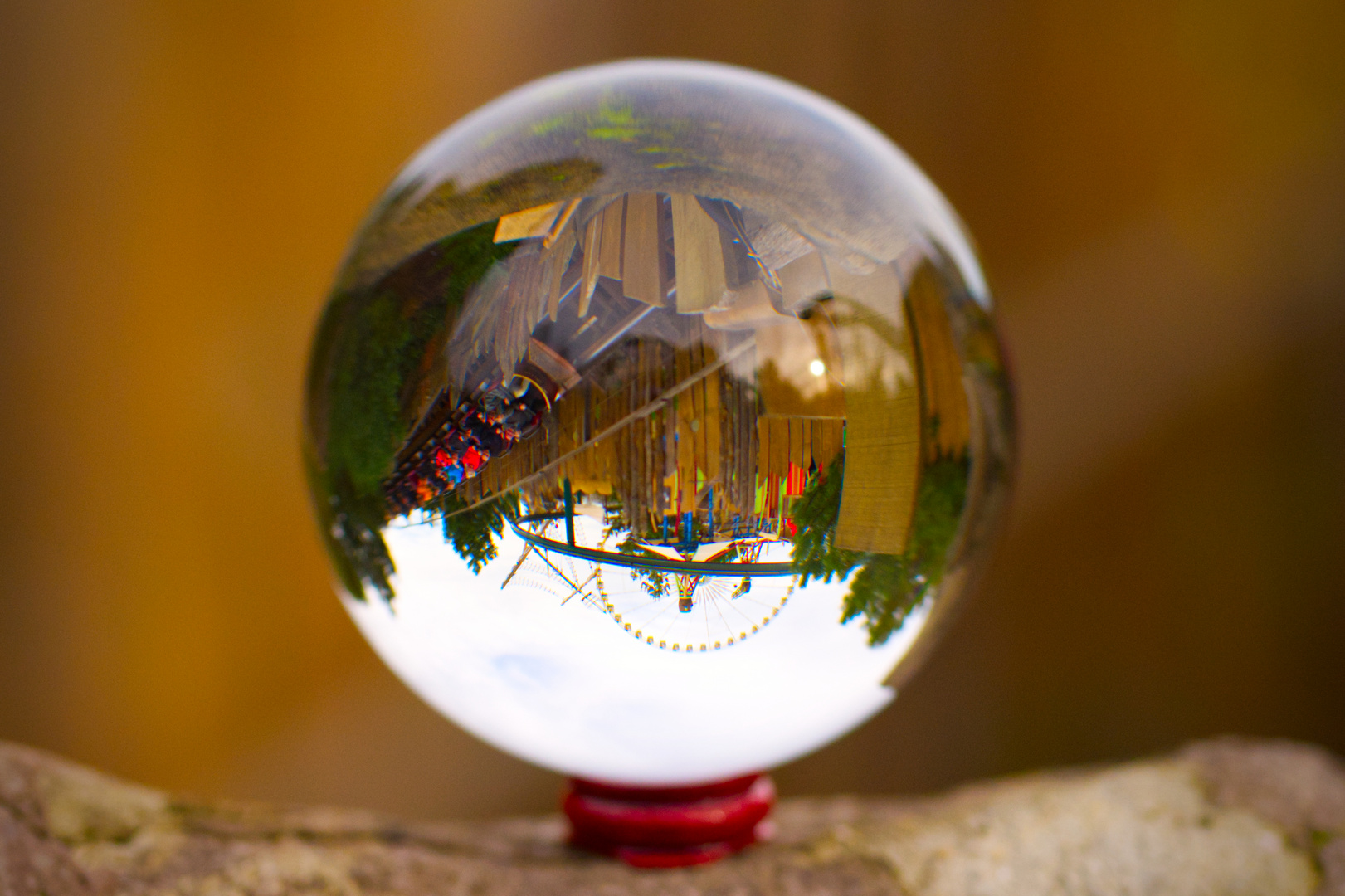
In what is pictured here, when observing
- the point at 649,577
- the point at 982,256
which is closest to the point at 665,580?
the point at 649,577

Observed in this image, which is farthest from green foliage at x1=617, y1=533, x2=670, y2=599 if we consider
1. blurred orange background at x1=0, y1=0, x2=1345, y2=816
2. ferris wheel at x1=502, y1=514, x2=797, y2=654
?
blurred orange background at x1=0, y1=0, x2=1345, y2=816

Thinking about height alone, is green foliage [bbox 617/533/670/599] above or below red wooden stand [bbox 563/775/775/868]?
above

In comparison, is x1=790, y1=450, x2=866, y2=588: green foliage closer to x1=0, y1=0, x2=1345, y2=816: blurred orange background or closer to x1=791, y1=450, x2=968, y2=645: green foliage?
x1=791, y1=450, x2=968, y2=645: green foliage

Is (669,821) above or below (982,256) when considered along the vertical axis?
below

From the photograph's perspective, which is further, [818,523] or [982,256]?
[982,256]

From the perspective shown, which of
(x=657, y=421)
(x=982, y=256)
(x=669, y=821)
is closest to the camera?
(x=657, y=421)

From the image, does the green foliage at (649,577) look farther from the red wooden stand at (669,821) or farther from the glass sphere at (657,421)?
the red wooden stand at (669,821)

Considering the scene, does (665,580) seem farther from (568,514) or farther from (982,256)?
(982,256)
